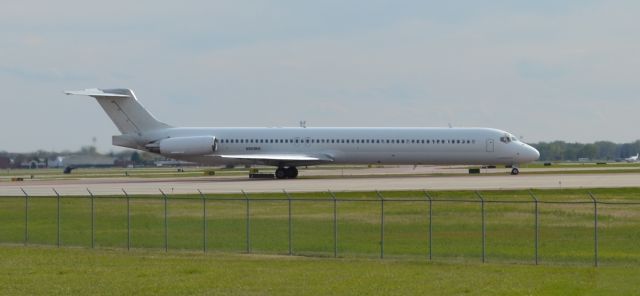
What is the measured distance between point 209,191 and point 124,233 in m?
16.0

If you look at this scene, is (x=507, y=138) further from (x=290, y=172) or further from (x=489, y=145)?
(x=290, y=172)

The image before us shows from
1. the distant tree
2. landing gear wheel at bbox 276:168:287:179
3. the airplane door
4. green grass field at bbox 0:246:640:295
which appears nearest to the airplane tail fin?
landing gear wheel at bbox 276:168:287:179

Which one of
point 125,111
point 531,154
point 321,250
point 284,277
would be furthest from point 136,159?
point 284,277

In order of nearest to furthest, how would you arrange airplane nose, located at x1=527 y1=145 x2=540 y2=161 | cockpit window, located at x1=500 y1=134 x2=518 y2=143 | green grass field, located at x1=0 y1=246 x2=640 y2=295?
1. green grass field, located at x1=0 y1=246 x2=640 y2=295
2. cockpit window, located at x1=500 y1=134 x2=518 y2=143
3. airplane nose, located at x1=527 y1=145 x2=540 y2=161

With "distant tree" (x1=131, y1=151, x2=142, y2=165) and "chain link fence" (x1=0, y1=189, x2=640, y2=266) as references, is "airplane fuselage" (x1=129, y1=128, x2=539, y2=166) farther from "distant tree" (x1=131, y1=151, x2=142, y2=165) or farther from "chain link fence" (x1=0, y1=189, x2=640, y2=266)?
"distant tree" (x1=131, y1=151, x2=142, y2=165)

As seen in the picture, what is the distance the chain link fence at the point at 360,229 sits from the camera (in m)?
25.4

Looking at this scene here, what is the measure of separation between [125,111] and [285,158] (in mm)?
10744

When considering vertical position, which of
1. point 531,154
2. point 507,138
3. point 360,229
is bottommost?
point 360,229

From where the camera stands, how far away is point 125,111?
207 feet

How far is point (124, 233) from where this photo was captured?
103 feet

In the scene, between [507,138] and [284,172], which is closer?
[284,172]

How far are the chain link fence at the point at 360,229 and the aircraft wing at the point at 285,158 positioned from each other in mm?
20555

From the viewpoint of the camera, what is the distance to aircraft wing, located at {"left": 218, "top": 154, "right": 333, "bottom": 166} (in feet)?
199

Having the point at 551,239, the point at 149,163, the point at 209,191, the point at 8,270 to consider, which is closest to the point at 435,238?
the point at 551,239
